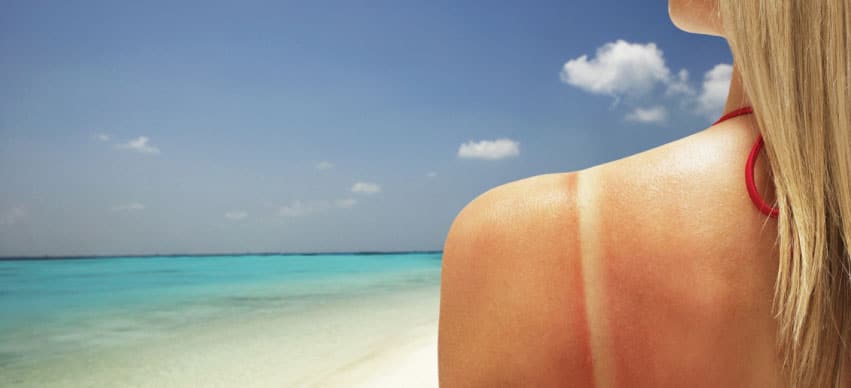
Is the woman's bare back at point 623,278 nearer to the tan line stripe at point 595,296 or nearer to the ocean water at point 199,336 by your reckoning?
the tan line stripe at point 595,296

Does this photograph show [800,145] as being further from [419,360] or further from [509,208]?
[419,360]

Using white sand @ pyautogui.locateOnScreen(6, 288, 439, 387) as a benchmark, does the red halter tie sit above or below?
above

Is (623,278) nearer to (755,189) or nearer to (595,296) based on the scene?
(595,296)

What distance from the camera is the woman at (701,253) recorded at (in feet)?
1.60

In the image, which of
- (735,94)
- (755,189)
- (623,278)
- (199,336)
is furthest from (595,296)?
(199,336)

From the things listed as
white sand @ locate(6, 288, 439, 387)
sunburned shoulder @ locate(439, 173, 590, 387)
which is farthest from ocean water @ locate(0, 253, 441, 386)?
sunburned shoulder @ locate(439, 173, 590, 387)

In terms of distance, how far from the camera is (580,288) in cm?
55

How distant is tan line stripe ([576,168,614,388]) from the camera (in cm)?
55

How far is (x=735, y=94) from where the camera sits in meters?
0.60

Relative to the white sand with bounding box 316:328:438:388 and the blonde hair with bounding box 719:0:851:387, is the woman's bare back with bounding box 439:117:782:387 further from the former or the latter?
the white sand with bounding box 316:328:438:388

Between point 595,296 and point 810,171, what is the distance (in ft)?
0.81

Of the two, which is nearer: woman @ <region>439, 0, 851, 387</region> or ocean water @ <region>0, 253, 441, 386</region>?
woman @ <region>439, 0, 851, 387</region>

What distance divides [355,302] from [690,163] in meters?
9.91

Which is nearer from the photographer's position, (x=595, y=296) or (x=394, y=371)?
(x=595, y=296)
